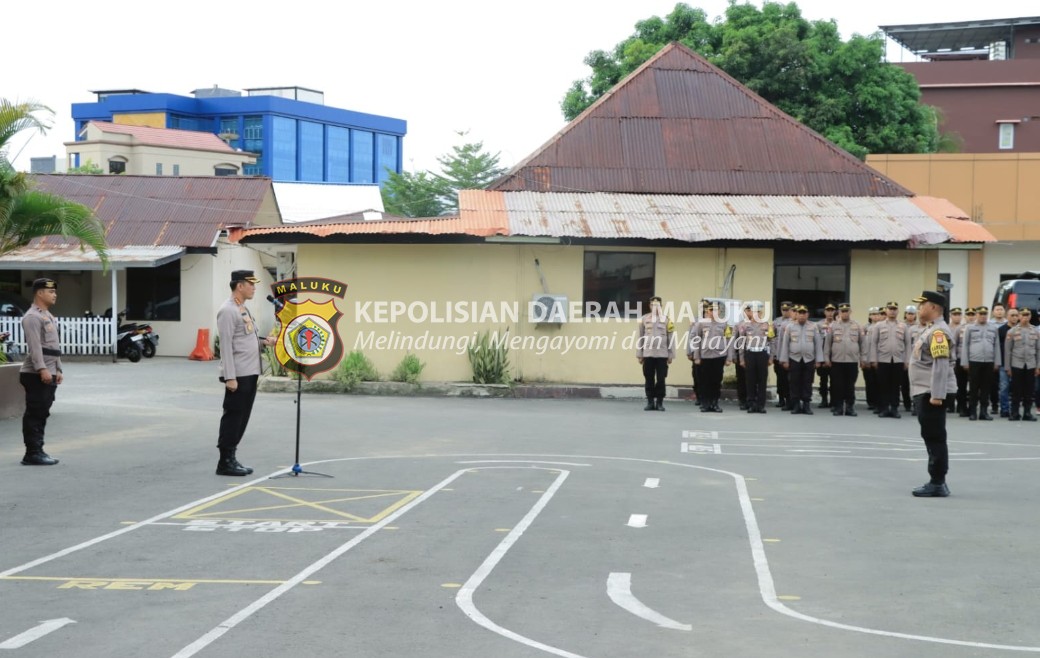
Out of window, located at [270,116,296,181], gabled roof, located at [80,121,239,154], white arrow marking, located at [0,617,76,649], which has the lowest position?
white arrow marking, located at [0,617,76,649]

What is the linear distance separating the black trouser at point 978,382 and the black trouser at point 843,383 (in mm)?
2026

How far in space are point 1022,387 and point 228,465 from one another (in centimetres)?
→ 1513

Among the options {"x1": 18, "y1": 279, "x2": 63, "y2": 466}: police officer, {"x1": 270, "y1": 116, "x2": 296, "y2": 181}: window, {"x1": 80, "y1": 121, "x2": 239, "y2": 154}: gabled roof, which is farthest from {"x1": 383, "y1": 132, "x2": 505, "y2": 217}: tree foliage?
{"x1": 18, "y1": 279, "x2": 63, "y2": 466}: police officer

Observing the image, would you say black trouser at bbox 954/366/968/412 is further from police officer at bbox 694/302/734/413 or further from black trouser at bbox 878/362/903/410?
police officer at bbox 694/302/734/413

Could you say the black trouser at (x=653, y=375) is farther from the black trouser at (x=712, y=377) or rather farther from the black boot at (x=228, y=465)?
the black boot at (x=228, y=465)

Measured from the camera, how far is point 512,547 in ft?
30.1

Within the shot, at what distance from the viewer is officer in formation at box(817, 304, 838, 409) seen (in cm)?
2225

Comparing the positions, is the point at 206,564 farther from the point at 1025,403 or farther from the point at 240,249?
the point at 240,249

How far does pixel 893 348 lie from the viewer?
70.6ft

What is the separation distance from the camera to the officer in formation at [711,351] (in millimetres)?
21656

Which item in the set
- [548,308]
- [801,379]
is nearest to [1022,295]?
[801,379]

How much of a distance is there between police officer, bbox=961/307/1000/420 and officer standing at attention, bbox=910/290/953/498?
9.64 m

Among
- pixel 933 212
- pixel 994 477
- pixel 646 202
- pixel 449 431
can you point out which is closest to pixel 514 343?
pixel 646 202

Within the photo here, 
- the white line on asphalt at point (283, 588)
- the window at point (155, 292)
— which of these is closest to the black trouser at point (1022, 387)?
the white line on asphalt at point (283, 588)
